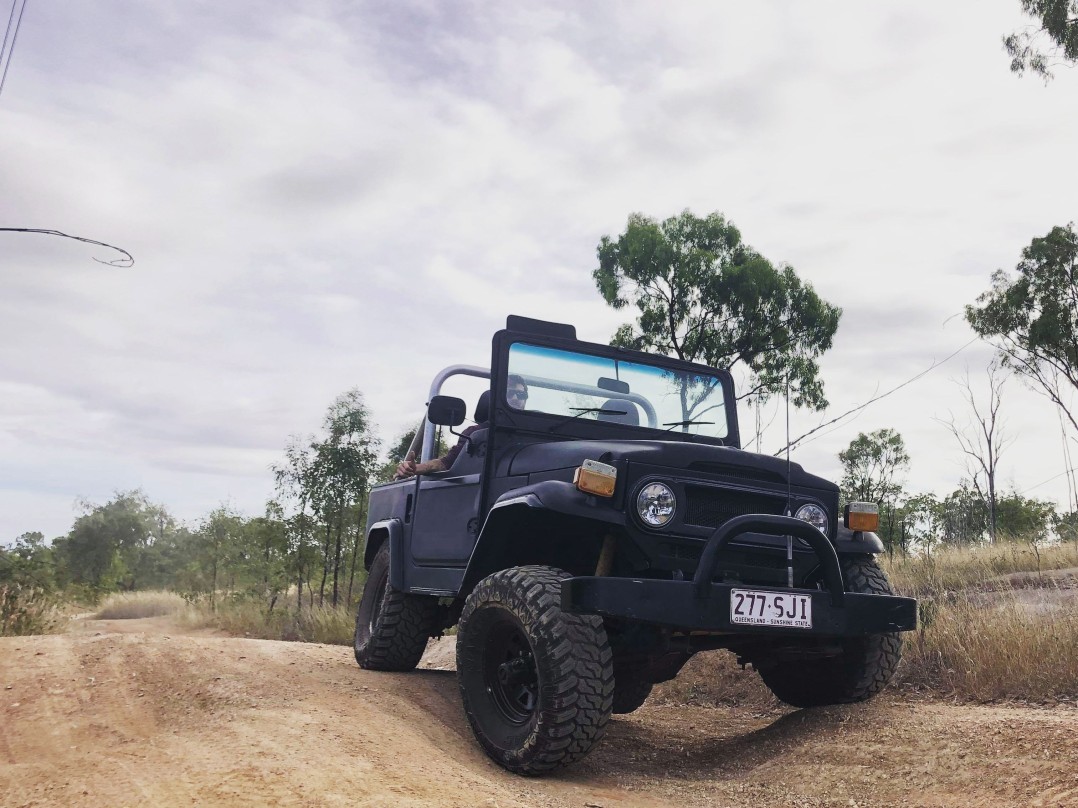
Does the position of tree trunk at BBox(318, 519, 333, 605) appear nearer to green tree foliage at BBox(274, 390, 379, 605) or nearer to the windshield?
green tree foliage at BBox(274, 390, 379, 605)

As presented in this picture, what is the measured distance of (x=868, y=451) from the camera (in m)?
33.4

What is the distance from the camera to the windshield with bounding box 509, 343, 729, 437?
17.9ft

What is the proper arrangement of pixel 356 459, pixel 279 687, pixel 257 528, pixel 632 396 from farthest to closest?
1. pixel 257 528
2. pixel 356 459
3. pixel 632 396
4. pixel 279 687

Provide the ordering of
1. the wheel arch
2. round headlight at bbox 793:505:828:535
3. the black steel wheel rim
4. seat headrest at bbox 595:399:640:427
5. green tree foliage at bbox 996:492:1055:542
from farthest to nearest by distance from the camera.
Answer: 1. green tree foliage at bbox 996:492:1055:542
2. seat headrest at bbox 595:399:640:427
3. round headlight at bbox 793:505:828:535
4. the wheel arch
5. the black steel wheel rim

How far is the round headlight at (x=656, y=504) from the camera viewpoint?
14.0ft

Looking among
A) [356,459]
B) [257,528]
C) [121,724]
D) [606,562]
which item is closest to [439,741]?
[606,562]

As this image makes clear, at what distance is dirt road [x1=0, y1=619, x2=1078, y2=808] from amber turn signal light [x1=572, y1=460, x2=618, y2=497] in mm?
1275

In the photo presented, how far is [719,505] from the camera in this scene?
176 inches

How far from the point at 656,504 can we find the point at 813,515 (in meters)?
0.99

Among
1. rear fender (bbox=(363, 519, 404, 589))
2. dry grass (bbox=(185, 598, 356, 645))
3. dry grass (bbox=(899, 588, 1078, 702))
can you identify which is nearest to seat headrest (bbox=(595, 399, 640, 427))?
rear fender (bbox=(363, 519, 404, 589))

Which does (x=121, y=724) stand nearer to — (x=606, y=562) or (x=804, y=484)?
(x=606, y=562)

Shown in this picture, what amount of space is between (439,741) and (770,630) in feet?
5.60

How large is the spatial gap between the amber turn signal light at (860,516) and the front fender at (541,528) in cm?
140

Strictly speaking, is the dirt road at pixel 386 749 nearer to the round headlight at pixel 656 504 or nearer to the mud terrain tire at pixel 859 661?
the mud terrain tire at pixel 859 661
